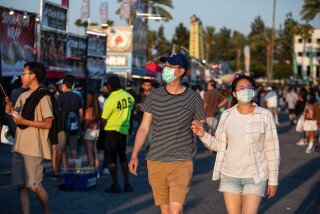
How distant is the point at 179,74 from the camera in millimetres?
6746

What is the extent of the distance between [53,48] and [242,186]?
1704 cm

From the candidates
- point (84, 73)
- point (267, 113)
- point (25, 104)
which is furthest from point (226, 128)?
point (84, 73)

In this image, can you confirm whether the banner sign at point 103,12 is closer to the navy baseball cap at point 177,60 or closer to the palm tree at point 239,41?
the navy baseball cap at point 177,60

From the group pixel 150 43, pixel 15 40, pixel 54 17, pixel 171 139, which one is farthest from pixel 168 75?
pixel 150 43

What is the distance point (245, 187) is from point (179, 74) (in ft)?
4.04

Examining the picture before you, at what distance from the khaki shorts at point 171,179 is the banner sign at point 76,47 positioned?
59.2 ft

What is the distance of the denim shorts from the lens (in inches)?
250

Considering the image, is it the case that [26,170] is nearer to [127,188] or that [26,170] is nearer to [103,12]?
[127,188]

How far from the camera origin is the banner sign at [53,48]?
21766 millimetres

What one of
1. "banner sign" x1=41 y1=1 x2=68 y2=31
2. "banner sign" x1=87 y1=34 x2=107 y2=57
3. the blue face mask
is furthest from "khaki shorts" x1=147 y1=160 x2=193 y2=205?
"banner sign" x1=87 y1=34 x2=107 y2=57

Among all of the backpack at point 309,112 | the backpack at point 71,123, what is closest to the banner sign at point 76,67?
the backpack at point 309,112

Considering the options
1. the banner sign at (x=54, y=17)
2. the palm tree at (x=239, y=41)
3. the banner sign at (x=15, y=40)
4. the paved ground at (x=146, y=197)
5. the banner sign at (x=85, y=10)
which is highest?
the palm tree at (x=239, y=41)

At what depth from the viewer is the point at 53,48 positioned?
22781 millimetres

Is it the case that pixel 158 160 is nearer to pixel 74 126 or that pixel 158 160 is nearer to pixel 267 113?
pixel 267 113
